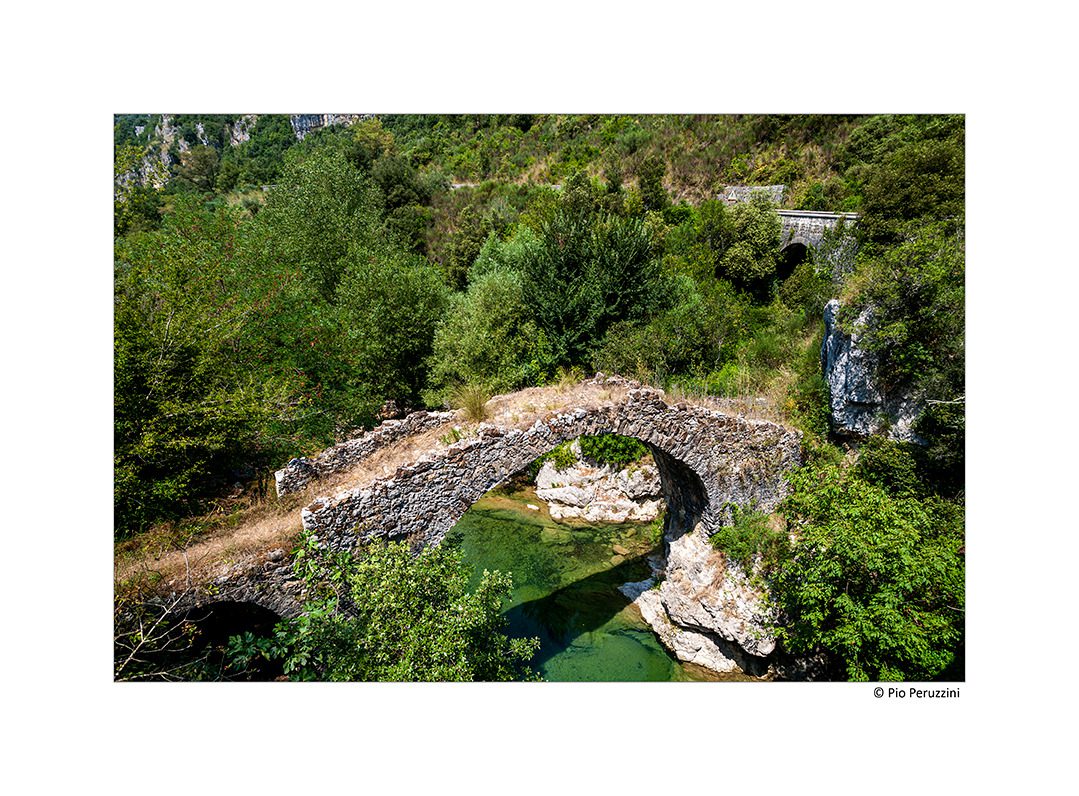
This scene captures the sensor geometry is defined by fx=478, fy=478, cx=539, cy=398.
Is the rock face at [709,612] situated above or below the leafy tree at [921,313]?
below

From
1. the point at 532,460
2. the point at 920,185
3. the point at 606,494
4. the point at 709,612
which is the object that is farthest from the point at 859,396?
the point at 920,185

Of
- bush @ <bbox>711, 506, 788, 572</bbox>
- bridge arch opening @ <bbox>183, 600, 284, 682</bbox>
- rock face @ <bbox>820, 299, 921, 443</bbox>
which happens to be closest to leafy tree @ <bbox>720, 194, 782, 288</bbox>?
rock face @ <bbox>820, 299, 921, 443</bbox>

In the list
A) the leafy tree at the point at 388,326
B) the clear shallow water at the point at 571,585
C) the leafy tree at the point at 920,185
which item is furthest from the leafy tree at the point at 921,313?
the leafy tree at the point at 388,326

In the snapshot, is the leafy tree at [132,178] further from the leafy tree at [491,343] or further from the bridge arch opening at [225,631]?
the leafy tree at [491,343]

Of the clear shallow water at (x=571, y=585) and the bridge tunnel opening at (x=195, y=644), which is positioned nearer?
the bridge tunnel opening at (x=195, y=644)

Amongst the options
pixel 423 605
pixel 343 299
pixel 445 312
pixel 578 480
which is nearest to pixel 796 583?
pixel 423 605

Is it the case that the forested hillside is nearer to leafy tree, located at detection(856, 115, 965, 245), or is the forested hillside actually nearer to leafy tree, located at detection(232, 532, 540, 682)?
leafy tree, located at detection(856, 115, 965, 245)

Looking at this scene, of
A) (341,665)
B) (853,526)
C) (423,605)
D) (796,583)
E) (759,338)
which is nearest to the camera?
(341,665)

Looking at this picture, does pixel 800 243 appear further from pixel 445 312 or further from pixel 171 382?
pixel 171 382
